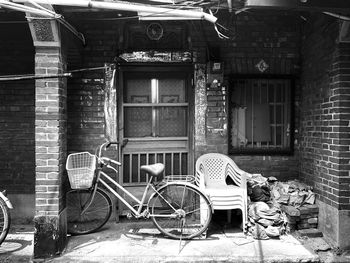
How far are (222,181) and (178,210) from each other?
1005 millimetres

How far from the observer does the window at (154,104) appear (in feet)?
18.5

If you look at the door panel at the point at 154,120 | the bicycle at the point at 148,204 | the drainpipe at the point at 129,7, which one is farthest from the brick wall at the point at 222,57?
the drainpipe at the point at 129,7

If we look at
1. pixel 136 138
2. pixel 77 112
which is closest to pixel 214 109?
pixel 136 138

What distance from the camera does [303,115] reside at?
18.2 feet

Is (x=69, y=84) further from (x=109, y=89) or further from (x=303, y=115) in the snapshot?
(x=303, y=115)

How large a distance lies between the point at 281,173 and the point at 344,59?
2147 mm

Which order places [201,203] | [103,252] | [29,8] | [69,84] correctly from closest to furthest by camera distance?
[29,8]
[103,252]
[201,203]
[69,84]

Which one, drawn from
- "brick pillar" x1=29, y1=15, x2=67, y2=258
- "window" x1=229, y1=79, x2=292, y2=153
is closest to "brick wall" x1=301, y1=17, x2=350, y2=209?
"window" x1=229, y1=79, x2=292, y2=153

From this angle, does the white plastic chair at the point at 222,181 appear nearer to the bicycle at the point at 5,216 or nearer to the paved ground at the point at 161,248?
the paved ground at the point at 161,248

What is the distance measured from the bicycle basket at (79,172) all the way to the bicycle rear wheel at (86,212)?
358 mm

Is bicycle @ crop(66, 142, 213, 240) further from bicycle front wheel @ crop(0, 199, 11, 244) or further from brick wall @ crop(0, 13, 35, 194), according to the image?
brick wall @ crop(0, 13, 35, 194)

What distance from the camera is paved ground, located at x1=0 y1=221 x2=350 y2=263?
4172 millimetres

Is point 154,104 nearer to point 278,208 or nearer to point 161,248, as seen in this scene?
point 161,248

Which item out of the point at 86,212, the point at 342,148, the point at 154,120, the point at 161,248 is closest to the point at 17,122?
the point at 86,212
